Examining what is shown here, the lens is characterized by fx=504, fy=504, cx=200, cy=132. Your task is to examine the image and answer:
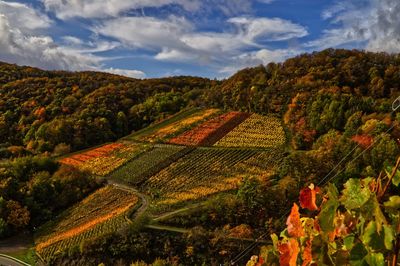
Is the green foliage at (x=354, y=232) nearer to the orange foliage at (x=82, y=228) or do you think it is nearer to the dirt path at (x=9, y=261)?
the dirt path at (x=9, y=261)

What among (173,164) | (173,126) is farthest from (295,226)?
(173,126)

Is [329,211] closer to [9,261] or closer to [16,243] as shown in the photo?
[9,261]

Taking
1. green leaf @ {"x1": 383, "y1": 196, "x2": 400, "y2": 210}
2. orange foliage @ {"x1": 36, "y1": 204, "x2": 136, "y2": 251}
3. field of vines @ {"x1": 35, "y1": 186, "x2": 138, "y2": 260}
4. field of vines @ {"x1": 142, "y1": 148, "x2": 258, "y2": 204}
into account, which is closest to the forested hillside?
field of vines @ {"x1": 142, "y1": 148, "x2": 258, "y2": 204}

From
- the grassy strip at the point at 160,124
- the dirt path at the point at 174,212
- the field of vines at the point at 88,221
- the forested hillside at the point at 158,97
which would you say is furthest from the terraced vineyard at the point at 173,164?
the forested hillside at the point at 158,97

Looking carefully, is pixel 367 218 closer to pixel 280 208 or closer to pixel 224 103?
pixel 280 208

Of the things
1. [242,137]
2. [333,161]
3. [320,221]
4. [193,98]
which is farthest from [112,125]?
[320,221]
